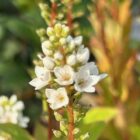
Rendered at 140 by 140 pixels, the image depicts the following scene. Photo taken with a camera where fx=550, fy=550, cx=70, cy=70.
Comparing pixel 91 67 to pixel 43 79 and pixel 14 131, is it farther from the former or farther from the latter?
pixel 14 131

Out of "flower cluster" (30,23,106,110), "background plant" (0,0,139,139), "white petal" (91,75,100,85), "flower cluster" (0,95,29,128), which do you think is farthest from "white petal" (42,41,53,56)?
"background plant" (0,0,139,139)

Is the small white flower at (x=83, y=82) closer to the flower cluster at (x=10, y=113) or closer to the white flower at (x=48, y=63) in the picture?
the white flower at (x=48, y=63)

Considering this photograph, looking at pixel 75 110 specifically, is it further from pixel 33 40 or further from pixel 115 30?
pixel 33 40

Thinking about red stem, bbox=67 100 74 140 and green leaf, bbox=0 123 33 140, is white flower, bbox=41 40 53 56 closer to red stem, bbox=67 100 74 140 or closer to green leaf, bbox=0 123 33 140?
red stem, bbox=67 100 74 140

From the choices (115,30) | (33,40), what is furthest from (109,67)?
(33,40)

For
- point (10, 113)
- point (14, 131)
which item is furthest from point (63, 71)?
point (10, 113)

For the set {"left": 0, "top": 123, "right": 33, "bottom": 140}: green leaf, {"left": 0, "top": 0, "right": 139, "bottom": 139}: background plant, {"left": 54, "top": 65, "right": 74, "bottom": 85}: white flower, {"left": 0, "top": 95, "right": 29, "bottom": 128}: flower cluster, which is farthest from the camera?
{"left": 0, "top": 0, "right": 139, "bottom": 139}: background plant
